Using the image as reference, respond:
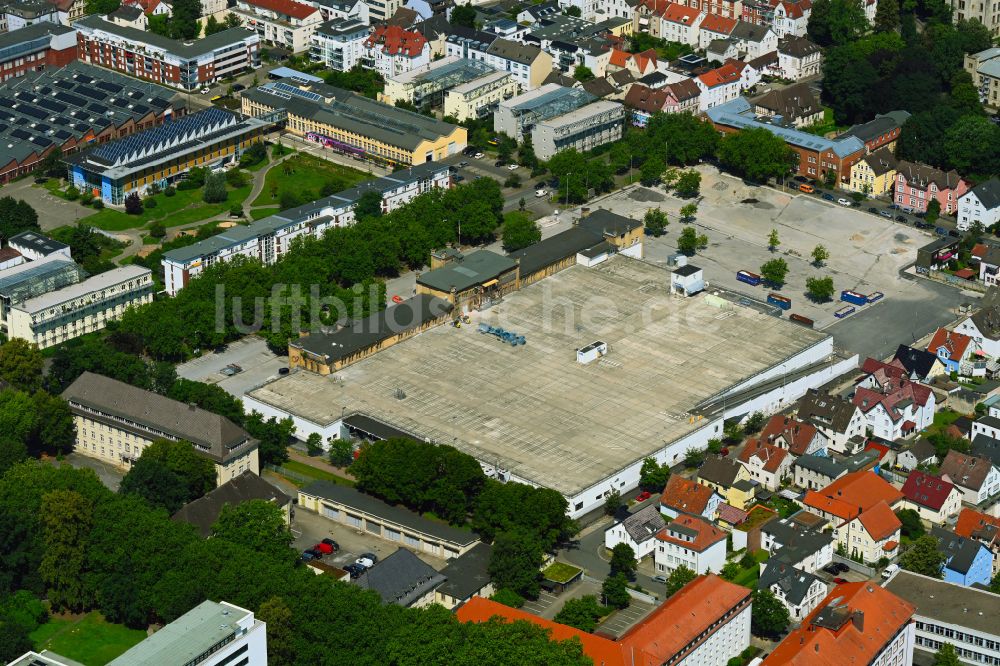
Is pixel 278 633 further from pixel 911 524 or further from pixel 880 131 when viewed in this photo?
pixel 880 131

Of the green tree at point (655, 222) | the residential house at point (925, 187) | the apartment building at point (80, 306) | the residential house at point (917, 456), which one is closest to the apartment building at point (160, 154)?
the apartment building at point (80, 306)

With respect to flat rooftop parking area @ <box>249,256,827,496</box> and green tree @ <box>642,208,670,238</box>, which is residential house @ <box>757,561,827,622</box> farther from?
green tree @ <box>642,208,670,238</box>

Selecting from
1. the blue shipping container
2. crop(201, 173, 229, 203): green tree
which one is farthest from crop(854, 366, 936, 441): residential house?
crop(201, 173, 229, 203): green tree

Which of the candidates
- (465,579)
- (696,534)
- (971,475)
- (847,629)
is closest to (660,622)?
(847,629)

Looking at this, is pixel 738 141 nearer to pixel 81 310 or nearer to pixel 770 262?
pixel 770 262

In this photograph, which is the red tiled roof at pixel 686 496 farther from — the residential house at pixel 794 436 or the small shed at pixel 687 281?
the small shed at pixel 687 281

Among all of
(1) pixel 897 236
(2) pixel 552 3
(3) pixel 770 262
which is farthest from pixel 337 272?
(2) pixel 552 3
